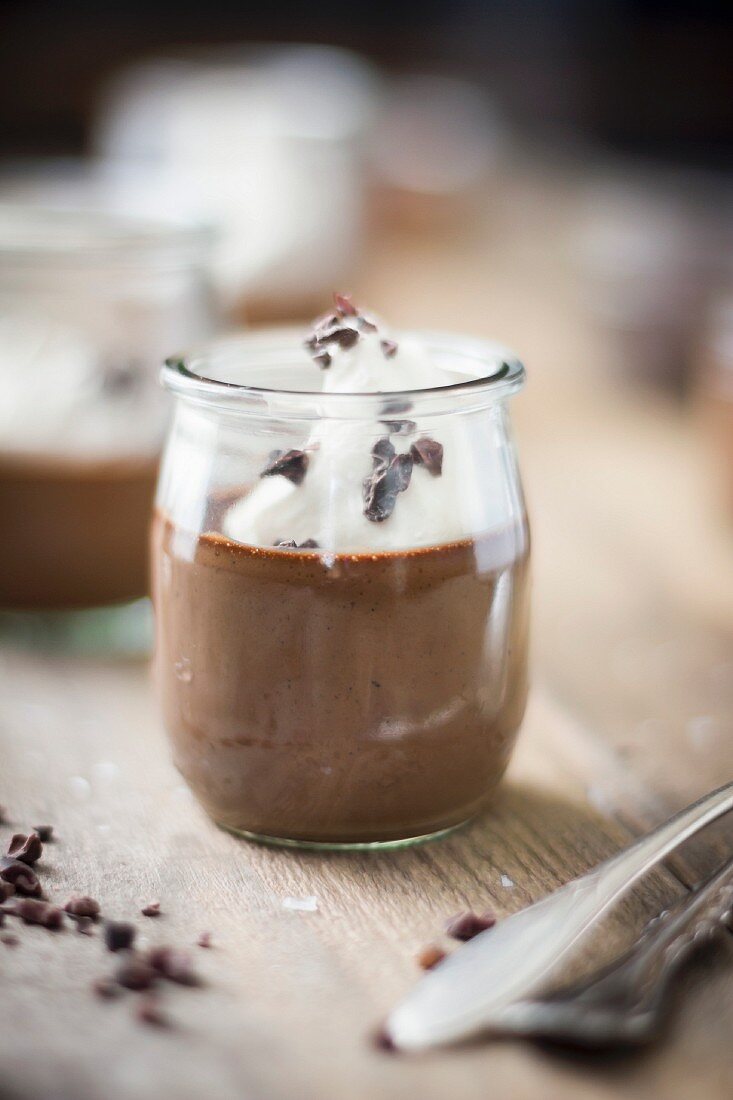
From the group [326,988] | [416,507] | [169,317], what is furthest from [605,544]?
[326,988]

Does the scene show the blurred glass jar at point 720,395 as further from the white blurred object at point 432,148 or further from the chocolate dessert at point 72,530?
the white blurred object at point 432,148

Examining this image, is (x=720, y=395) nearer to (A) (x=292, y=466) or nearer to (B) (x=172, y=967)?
(A) (x=292, y=466)

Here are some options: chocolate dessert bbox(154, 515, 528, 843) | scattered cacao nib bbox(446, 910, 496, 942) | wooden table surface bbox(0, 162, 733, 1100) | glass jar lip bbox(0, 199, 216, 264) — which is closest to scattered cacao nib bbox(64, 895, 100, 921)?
wooden table surface bbox(0, 162, 733, 1100)

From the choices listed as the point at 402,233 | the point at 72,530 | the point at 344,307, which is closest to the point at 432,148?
the point at 402,233

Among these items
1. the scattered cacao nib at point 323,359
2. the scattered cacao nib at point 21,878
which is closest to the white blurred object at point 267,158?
the scattered cacao nib at point 323,359

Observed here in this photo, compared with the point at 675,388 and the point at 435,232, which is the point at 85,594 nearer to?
the point at 675,388

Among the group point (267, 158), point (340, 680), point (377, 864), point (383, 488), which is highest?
point (267, 158)
